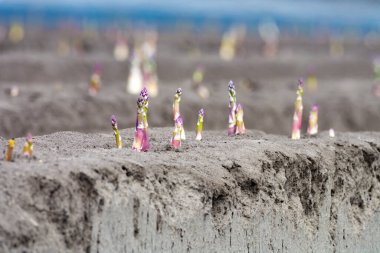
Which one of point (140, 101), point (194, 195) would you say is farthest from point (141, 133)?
point (194, 195)

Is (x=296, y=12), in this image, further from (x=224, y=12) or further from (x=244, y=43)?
(x=244, y=43)

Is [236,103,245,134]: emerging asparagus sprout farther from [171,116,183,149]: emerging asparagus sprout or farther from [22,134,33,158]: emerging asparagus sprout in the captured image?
[22,134,33,158]: emerging asparagus sprout

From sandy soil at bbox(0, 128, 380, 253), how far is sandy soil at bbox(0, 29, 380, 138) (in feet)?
→ 19.0

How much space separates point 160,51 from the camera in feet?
88.8

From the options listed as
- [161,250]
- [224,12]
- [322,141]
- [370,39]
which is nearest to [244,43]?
[370,39]

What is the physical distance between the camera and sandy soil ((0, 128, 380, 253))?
6617mm

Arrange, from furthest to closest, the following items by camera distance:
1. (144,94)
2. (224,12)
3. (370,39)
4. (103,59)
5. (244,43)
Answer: (224,12)
(370,39)
(244,43)
(103,59)
(144,94)

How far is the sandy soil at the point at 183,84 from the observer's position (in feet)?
50.4

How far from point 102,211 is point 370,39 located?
2929 centimetres

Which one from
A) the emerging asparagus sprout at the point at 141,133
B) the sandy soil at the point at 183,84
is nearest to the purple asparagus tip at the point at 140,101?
the emerging asparagus sprout at the point at 141,133

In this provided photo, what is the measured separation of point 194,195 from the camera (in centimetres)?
752

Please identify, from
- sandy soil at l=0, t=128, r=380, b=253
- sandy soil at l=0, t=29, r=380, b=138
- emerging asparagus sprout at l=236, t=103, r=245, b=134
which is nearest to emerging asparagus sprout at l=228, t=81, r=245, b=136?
emerging asparagus sprout at l=236, t=103, r=245, b=134

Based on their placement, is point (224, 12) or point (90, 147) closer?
point (90, 147)

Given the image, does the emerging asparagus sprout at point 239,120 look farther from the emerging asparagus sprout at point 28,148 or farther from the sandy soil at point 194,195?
the emerging asparagus sprout at point 28,148
